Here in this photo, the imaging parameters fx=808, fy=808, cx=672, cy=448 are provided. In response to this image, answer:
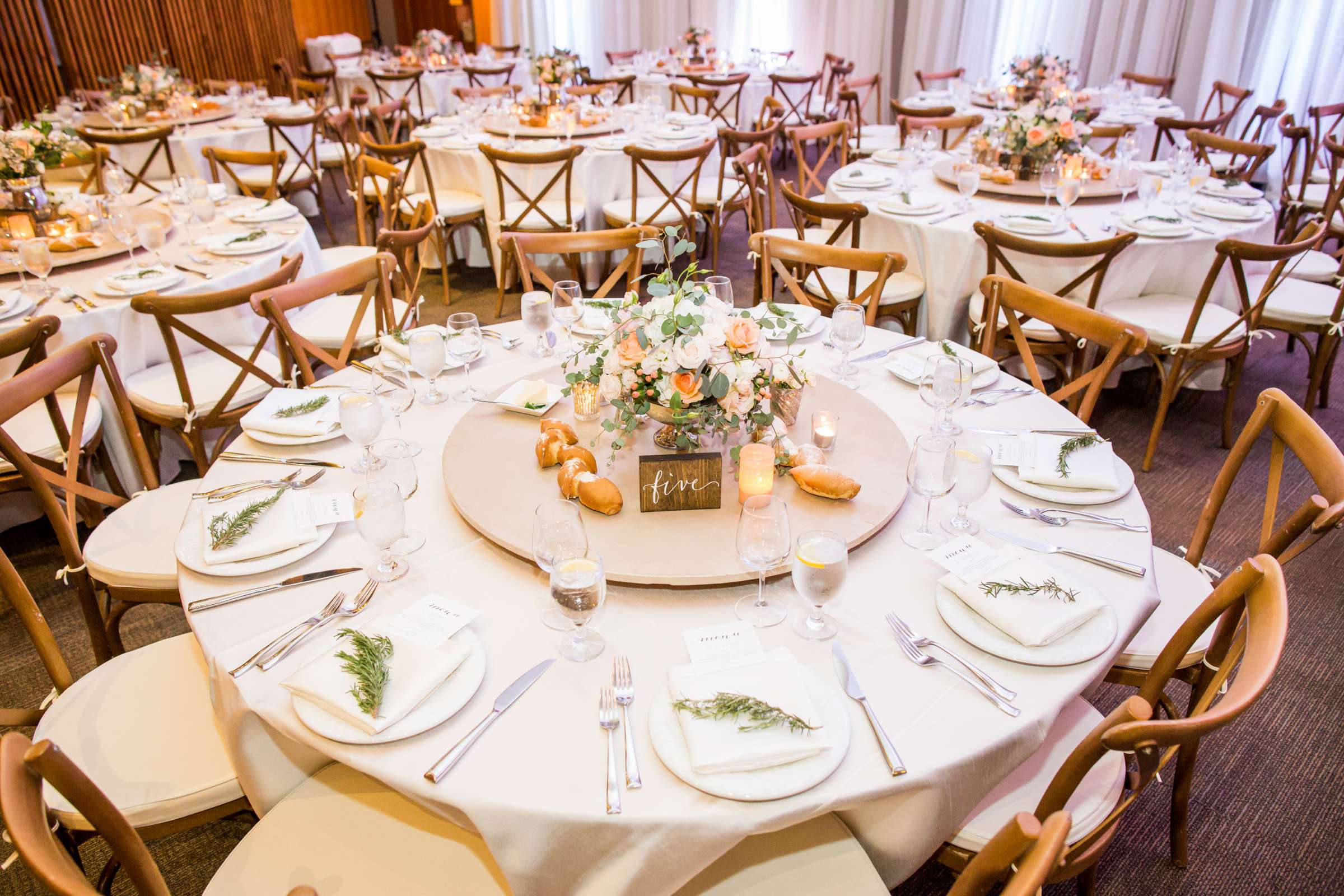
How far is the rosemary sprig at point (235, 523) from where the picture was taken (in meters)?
1.46

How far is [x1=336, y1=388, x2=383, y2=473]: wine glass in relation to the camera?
1.63m

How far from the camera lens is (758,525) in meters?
1.29

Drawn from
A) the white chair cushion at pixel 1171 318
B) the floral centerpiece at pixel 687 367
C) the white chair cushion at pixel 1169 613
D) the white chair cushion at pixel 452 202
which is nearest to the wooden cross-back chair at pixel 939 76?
the white chair cushion at pixel 452 202

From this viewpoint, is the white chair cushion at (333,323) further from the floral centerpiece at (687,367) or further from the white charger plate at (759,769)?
the white charger plate at (759,769)

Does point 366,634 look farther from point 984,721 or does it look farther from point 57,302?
point 57,302

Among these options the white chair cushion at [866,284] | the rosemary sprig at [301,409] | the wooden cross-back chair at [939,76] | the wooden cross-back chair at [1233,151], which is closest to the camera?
the rosemary sprig at [301,409]

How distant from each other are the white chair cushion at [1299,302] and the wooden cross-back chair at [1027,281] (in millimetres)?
811

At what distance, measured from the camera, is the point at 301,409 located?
190cm

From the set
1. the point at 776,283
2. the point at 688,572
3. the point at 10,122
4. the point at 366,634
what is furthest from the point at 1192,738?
the point at 10,122

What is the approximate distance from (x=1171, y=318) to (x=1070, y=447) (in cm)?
206

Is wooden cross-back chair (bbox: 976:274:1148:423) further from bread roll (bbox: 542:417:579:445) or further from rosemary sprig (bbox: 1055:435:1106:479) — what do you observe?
bread roll (bbox: 542:417:579:445)

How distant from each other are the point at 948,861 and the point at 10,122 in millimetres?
10308

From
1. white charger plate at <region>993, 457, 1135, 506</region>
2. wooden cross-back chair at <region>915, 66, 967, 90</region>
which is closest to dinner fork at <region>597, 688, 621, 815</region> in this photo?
white charger plate at <region>993, 457, 1135, 506</region>

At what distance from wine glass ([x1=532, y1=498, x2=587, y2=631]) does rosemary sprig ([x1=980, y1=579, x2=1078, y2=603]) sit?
26.2 inches
